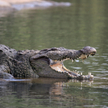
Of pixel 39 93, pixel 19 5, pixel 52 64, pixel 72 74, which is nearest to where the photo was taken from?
pixel 39 93

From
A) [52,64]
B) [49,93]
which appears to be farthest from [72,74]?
[49,93]

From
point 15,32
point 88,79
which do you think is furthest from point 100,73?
point 15,32

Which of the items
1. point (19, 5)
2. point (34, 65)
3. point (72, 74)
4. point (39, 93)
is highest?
point (19, 5)

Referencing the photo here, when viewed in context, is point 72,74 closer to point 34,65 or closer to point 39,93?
point 34,65

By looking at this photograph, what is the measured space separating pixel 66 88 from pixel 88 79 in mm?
1106

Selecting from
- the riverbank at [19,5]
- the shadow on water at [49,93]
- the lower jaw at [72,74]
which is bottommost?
the shadow on water at [49,93]

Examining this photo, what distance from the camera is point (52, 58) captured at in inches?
328

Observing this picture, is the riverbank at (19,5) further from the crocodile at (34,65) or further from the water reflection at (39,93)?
the water reflection at (39,93)

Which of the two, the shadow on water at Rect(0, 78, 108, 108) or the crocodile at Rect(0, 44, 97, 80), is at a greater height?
the crocodile at Rect(0, 44, 97, 80)

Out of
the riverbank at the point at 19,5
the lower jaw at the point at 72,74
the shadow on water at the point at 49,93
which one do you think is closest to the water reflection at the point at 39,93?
the shadow on water at the point at 49,93

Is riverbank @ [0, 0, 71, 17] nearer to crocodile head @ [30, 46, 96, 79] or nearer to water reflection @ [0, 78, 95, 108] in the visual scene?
crocodile head @ [30, 46, 96, 79]

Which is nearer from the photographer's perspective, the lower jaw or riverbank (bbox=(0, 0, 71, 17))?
the lower jaw

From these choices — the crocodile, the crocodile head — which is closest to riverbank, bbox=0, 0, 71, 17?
the crocodile

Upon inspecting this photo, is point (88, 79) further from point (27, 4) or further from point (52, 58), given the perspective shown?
point (27, 4)
